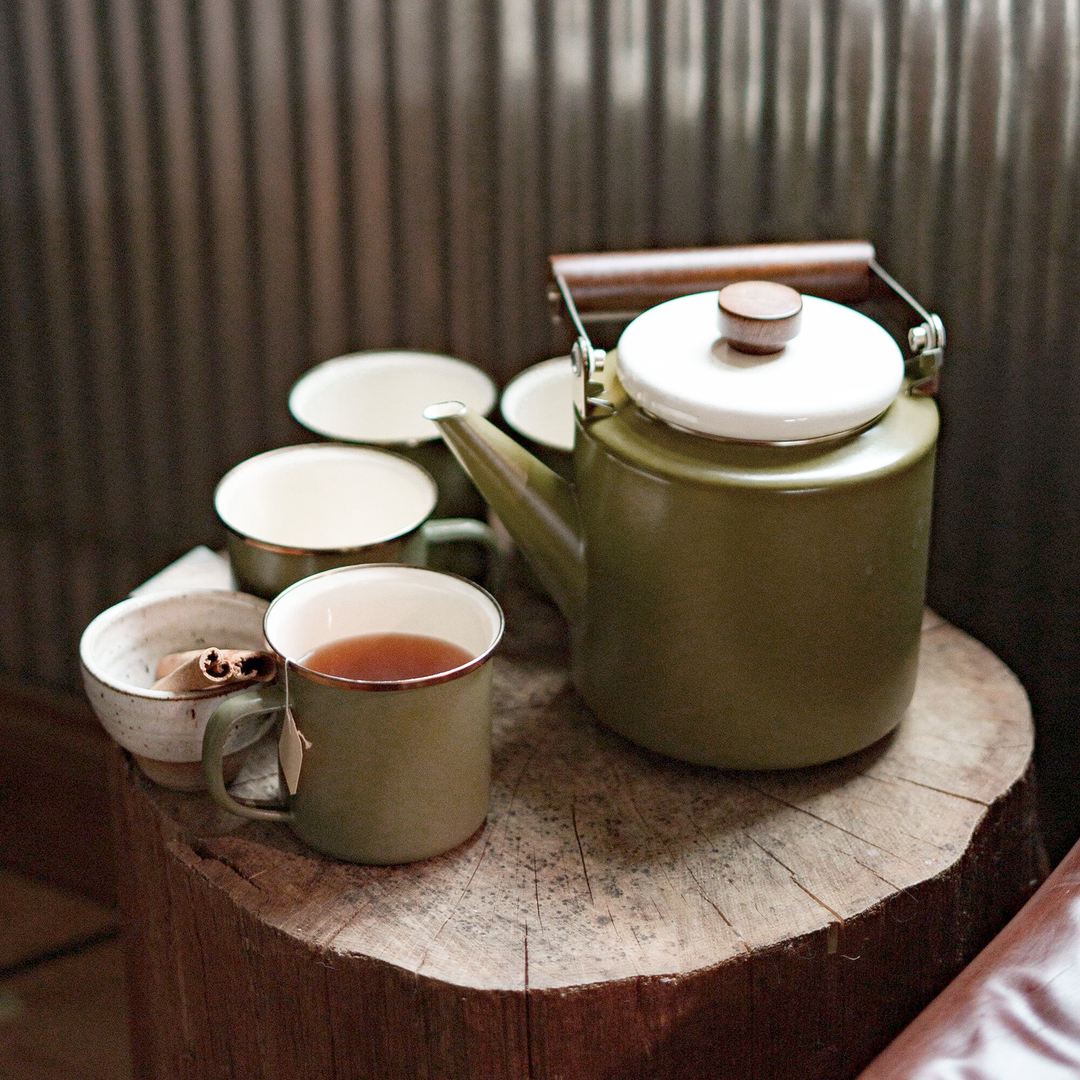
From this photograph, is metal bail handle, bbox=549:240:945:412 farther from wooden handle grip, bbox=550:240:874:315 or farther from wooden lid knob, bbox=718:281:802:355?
wooden lid knob, bbox=718:281:802:355

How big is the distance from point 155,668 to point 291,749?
9.2 inches

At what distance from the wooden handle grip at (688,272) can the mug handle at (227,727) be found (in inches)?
18.0

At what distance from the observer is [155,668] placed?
3.69 ft

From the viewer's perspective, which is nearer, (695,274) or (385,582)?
(385,582)

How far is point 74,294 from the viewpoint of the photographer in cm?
177

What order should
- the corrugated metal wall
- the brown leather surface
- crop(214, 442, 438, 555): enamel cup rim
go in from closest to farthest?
the brown leather surface → crop(214, 442, 438, 555): enamel cup rim → the corrugated metal wall

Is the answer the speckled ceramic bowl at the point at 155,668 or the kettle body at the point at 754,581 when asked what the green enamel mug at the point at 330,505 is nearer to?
the speckled ceramic bowl at the point at 155,668

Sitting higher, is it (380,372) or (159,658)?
(380,372)

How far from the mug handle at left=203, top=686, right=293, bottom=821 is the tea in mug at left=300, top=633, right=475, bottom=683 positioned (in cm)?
4

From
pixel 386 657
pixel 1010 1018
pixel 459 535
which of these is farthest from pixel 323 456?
pixel 1010 1018

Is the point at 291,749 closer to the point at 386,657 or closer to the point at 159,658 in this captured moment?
the point at 386,657

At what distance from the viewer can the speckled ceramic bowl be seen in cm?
100

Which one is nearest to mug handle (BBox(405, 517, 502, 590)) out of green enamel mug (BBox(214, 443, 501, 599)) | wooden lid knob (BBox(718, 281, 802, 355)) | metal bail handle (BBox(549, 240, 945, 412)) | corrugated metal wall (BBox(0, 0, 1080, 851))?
green enamel mug (BBox(214, 443, 501, 599))

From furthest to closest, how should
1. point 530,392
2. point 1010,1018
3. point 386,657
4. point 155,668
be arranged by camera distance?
1. point 530,392
2. point 155,668
3. point 386,657
4. point 1010,1018
